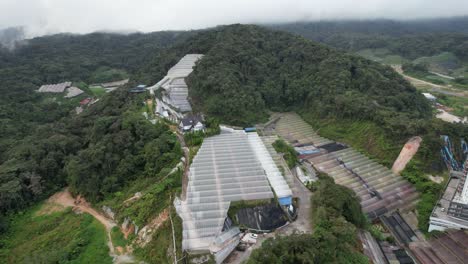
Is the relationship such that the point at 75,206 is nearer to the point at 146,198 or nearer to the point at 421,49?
the point at 146,198

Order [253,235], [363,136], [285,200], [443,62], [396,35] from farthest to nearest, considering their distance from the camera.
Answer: [396,35] < [443,62] < [363,136] < [285,200] < [253,235]

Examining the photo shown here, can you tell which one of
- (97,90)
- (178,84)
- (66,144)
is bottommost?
(97,90)

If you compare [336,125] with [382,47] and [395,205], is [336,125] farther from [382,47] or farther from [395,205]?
[382,47]

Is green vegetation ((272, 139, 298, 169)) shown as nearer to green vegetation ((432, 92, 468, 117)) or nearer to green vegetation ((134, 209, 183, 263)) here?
green vegetation ((134, 209, 183, 263))

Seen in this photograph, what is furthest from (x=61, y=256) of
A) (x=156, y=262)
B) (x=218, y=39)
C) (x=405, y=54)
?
(x=405, y=54)

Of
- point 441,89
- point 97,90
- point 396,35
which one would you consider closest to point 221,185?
point 97,90

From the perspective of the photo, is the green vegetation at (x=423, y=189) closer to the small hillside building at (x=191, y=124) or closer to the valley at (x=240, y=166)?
the valley at (x=240, y=166)

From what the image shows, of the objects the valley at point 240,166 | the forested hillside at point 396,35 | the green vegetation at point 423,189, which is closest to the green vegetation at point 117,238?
the valley at point 240,166

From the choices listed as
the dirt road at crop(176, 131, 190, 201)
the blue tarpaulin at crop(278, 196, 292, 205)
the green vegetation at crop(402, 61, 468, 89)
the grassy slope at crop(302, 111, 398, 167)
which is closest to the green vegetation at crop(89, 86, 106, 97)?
the dirt road at crop(176, 131, 190, 201)

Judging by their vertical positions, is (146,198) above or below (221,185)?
below
